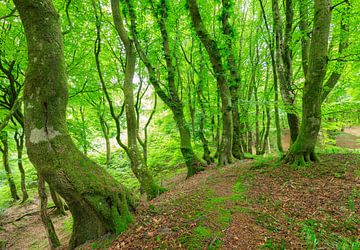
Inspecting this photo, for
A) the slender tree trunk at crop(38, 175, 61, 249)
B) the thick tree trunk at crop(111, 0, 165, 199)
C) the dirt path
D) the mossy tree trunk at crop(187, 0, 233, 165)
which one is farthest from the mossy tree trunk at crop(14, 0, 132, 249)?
the mossy tree trunk at crop(187, 0, 233, 165)

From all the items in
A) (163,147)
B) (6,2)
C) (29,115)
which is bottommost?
(163,147)

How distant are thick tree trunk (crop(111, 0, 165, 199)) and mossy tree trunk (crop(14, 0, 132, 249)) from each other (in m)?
2.26

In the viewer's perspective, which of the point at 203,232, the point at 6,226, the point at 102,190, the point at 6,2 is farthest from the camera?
the point at 6,226

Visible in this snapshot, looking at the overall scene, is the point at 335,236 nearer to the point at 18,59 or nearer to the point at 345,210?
the point at 345,210

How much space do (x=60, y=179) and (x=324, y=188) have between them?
5.17 metres

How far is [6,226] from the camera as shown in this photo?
8602 mm

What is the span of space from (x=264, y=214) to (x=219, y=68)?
201 inches

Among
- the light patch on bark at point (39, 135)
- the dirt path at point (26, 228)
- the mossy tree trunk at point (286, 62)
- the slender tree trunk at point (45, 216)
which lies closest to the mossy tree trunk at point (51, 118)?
the light patch on bark at point (39, 135)

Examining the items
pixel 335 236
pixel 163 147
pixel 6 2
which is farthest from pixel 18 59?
pixel 335 236

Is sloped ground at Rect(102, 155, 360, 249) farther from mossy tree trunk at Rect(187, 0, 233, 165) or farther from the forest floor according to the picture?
mossy tree trunk at Rect(187, 0, 233, 165)

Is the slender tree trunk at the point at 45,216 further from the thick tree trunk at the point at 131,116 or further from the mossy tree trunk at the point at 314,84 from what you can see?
the mossy tree trunk at the point at 314,84

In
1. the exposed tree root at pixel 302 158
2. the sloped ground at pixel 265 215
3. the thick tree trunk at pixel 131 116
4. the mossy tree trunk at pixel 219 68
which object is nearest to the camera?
the sloped ground at pixel 265 215

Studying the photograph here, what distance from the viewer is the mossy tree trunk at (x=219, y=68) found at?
258 inches

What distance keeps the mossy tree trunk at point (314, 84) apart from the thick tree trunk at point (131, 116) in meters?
4.36
